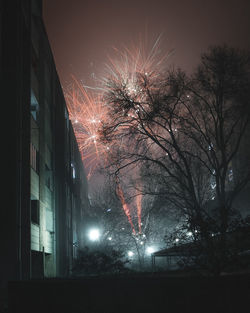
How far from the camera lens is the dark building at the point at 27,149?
18.2 m

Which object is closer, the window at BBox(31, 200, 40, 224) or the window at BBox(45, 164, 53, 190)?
the window at BBox(31, 200, 40, 224)

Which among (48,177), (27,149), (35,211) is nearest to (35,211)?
(35,211)

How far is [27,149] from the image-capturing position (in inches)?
787

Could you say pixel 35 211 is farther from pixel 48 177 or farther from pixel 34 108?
pixel 34 108

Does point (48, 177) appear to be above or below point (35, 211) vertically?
above

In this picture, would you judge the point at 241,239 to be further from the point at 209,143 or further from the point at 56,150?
the point at 56,150

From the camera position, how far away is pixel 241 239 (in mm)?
14461

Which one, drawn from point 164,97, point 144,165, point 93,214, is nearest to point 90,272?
point 144,165

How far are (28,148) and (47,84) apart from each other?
10.8m

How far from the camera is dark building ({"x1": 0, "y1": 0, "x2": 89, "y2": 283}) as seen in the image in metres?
18.2

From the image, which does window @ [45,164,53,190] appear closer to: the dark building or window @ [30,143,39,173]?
the dark building

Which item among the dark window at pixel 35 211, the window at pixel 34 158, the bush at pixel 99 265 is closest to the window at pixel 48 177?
the window at pixel 34 158

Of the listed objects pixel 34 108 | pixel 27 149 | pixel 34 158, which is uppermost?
pixel 34 108

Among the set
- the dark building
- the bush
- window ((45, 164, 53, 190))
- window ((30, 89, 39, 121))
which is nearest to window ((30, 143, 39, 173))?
the dark building
